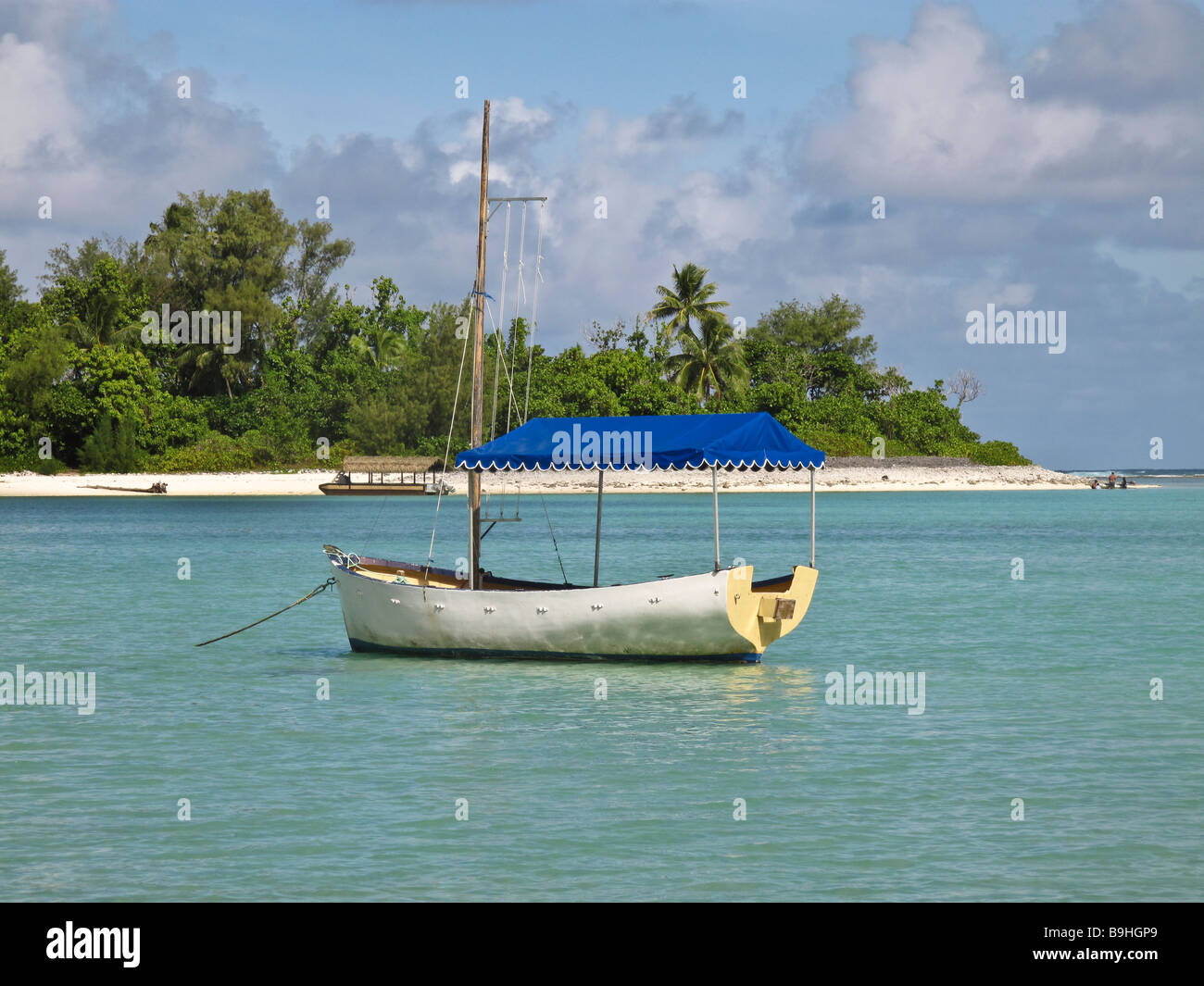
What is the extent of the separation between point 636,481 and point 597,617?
290 feet

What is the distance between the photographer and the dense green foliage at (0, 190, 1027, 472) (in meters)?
85.1

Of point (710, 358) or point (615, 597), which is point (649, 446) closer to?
point (615, 597)

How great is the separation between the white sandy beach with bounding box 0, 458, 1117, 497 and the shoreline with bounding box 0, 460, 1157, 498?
0.06 meters

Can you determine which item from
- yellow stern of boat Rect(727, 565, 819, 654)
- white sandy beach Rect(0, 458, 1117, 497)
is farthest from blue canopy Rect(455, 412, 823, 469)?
white sandy beach Rect(0, 458, 1117, 497)

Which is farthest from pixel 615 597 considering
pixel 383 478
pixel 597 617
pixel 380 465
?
pixel 383 478

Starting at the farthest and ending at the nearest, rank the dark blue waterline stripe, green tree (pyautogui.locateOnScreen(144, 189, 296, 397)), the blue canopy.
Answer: green tree (pyautogui.locateOnScreen(144, 189, 296, 397))
the dark blue waterline stripe
the blue canopy

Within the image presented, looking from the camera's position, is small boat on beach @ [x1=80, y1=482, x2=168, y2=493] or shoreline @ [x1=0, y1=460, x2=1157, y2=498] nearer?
small boat on beach @ [x1=80, y1=482, x2=168, y2=493]

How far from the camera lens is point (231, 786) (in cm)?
1392

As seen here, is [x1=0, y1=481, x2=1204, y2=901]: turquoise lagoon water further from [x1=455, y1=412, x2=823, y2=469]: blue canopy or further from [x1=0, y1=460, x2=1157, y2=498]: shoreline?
[x1=0, y1=460, x2=1157, y2=498]: shoreline

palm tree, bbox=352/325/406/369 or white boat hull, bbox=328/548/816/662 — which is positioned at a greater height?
palm tree, bbox=352/325/406/369

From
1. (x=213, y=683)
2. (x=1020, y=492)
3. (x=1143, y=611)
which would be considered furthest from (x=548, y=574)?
(x=1020, y=492)

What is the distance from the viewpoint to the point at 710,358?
319ft

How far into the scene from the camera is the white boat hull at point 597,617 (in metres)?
19.4
